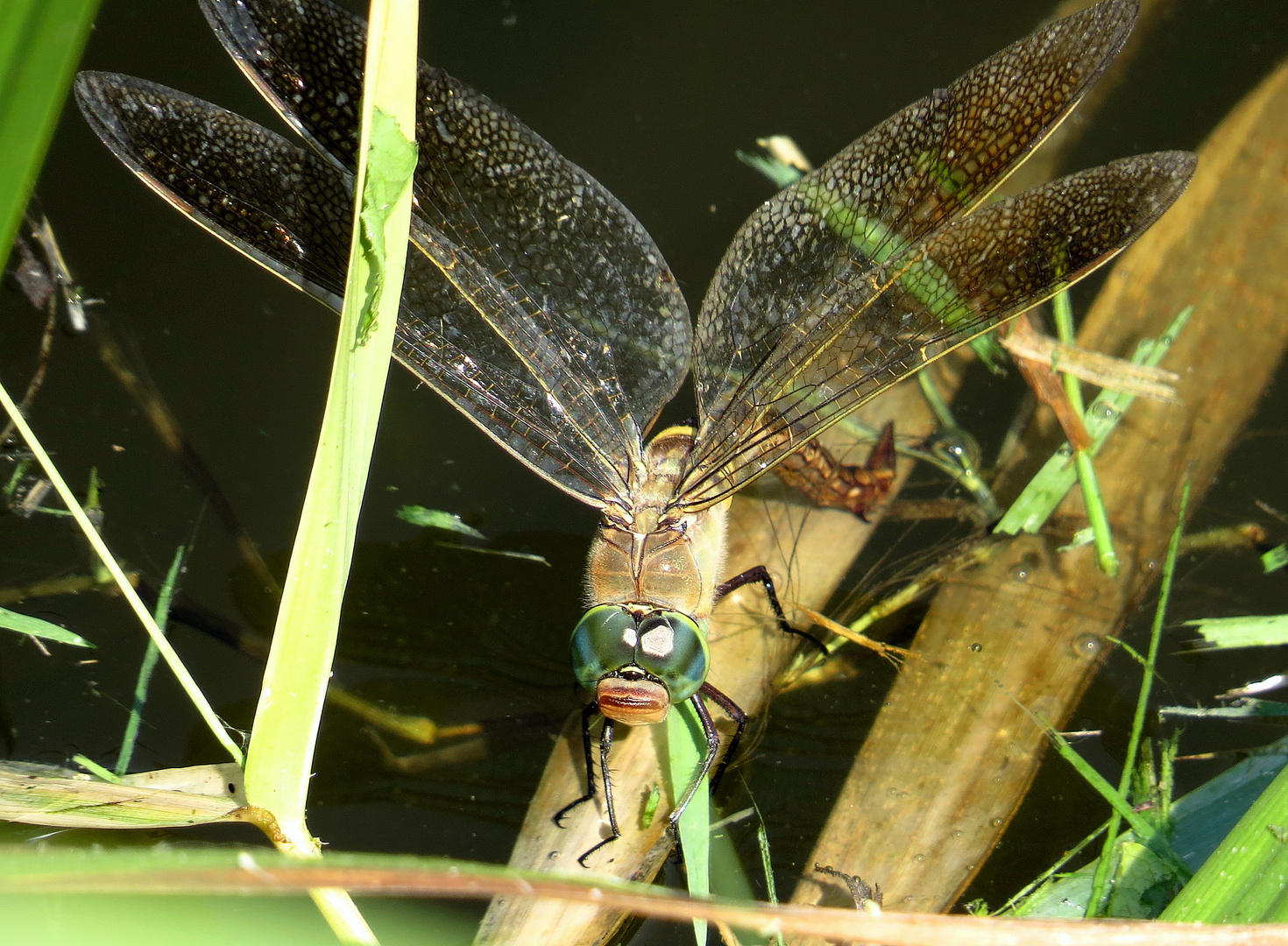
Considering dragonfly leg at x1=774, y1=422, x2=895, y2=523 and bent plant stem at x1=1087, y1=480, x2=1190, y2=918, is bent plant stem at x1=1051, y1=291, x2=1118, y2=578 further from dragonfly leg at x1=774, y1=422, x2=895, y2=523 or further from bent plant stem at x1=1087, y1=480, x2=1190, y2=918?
dragonfly leg at x1=774, y1=422, x2=895, y2=523

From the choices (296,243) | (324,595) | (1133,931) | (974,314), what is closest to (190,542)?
(296,243)

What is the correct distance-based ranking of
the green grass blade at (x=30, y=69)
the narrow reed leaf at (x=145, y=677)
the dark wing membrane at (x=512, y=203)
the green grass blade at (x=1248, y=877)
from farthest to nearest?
the narrow reed leaf at (x=145, y=677), the dark wing membrane at (x=512, y=203), the green grass blade at (x=1248, y=877), the green grass blade at (x=30, y=69)

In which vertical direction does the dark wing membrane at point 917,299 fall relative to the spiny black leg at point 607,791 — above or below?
above

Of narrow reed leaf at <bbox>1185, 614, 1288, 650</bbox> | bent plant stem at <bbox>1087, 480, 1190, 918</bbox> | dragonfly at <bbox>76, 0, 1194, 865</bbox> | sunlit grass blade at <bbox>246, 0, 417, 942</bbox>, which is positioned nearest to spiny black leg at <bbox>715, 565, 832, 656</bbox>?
dragonfly at <bbox>76, 0, 1194, 865</bbox>

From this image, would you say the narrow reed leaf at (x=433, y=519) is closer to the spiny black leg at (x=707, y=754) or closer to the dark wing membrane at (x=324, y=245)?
the dark wing membrane at (x=324, y=245)

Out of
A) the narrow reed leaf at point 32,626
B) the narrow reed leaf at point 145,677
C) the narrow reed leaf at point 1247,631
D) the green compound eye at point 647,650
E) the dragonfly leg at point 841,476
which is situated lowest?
the narrow reed leaf at point 145,677

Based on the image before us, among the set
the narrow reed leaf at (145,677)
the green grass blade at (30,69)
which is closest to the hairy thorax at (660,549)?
the narrow reed leaf at (145,677)
